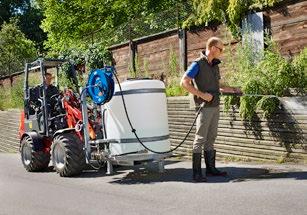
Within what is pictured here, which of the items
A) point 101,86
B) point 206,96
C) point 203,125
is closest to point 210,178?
point 203,125

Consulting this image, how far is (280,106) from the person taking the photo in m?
9.32

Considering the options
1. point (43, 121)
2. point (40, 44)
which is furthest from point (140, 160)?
point (40, 44)

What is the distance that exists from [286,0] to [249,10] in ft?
3.18

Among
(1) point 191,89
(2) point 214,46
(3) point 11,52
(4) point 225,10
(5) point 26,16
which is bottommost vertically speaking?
(1) point 191,89

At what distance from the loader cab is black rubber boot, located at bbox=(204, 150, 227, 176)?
13.3ft

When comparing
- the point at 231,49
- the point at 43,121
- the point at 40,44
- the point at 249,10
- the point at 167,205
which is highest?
the point at 40,44

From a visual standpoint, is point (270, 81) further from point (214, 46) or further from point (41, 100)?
point (41, 100)

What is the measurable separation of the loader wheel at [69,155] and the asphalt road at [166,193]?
19cm

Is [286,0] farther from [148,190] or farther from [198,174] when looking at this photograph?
[148,190]

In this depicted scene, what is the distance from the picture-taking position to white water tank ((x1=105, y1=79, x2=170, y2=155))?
9.28 meters

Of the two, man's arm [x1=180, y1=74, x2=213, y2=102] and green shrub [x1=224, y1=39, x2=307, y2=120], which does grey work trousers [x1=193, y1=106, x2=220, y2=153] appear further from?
green shrub [x1=224, y1=39, x2=307, y2=120]

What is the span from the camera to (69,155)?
10.1m

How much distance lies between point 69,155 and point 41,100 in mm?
2399

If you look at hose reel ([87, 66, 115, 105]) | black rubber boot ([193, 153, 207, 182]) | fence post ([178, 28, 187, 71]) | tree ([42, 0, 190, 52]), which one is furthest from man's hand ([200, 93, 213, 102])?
tree ([42, 0, 190, 52])
